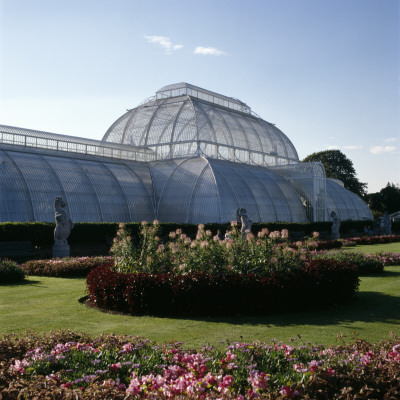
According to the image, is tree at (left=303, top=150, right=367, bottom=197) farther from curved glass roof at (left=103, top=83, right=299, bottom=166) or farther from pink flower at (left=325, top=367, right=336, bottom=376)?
pink flower at (left=325, top=367, right=336, bottom=376)

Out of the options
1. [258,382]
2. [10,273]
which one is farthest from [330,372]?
[10,273]

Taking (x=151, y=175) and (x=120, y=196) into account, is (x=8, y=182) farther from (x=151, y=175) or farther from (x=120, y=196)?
(x=151, y=175)

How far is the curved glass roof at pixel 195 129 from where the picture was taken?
4709cm

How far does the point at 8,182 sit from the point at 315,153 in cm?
7368

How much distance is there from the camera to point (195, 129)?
46.8 metres

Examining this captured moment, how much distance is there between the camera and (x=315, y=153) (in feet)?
313

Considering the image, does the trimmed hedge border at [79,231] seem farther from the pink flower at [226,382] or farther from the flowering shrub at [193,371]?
the pink flower at [226,382]

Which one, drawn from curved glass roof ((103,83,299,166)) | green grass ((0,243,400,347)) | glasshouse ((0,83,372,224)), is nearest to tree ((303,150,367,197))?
glasshouse ((0,83,372,224))

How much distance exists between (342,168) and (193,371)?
9222 centimetres

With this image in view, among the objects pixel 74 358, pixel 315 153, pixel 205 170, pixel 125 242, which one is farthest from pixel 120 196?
pixel 315 153

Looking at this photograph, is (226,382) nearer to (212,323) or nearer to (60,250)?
(212,323)

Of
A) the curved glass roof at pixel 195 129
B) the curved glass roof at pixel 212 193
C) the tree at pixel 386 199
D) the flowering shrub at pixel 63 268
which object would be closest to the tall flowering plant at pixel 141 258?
the flowering shrub at pixel 63 268

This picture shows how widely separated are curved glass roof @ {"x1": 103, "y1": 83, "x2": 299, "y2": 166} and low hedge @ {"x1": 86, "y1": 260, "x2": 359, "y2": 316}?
33338 millimetres

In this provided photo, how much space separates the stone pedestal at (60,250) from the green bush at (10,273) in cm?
613
